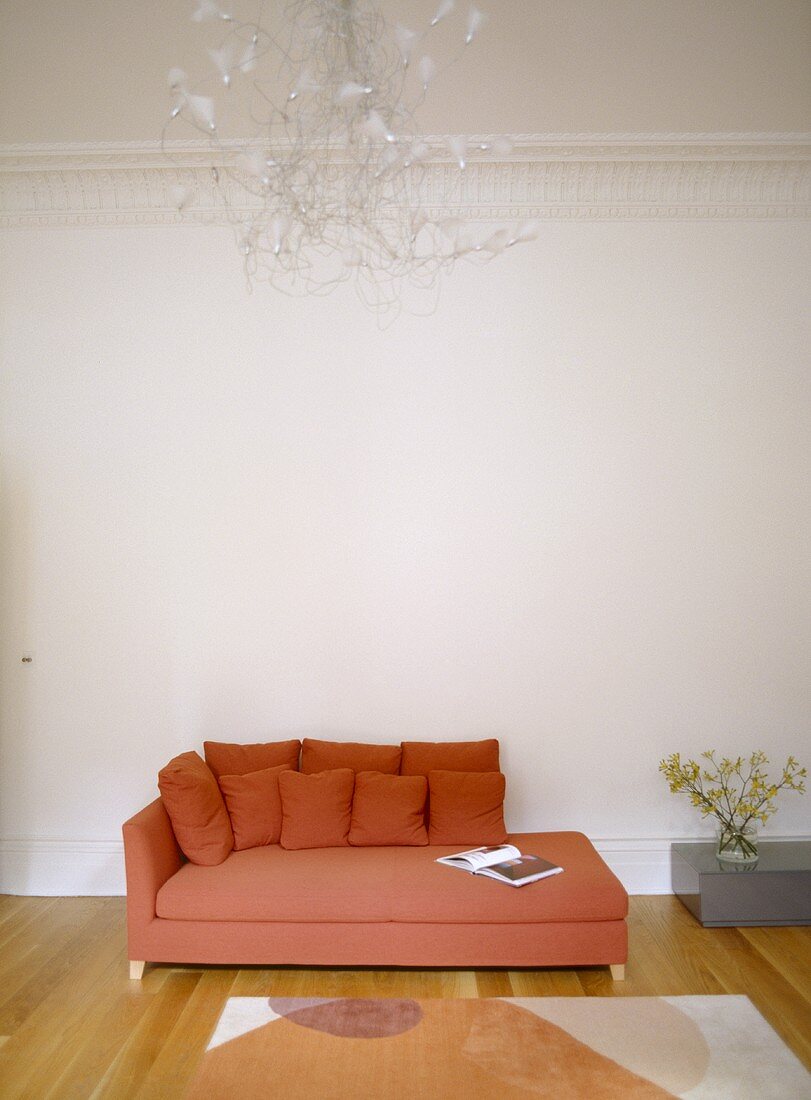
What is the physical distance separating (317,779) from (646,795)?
184 cm

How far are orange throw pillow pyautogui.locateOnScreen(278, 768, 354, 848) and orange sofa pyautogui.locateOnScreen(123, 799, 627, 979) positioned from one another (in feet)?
1.46

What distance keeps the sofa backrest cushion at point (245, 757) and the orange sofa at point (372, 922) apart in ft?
2.46

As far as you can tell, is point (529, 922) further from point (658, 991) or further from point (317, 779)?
point (317, 779)

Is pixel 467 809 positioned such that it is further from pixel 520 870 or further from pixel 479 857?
pixel 520 870

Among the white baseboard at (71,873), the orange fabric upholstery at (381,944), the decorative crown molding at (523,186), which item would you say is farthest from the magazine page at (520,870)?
the decorative crown molding at (523,186)

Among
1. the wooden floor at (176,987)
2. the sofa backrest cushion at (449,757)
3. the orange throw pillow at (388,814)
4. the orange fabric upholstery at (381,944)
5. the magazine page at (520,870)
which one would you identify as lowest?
the wooden floor at (176,987)

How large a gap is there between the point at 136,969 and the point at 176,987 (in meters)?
0.21

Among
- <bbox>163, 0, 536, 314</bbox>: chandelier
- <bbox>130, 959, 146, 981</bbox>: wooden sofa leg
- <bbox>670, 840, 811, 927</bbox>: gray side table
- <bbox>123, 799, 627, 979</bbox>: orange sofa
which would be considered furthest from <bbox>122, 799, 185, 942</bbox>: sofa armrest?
<bbox>670, 840, 811, 927</bbox>: gray side table

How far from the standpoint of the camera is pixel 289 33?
12.3 ft

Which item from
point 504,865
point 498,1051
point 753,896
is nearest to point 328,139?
point 504,865

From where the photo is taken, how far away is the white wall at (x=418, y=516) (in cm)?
496

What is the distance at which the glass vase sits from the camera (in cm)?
451

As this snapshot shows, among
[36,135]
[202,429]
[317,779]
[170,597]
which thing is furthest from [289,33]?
[317,779]

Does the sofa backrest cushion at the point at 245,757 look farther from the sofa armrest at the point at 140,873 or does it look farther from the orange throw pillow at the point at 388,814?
the sofa armrest at the point at 140,873
